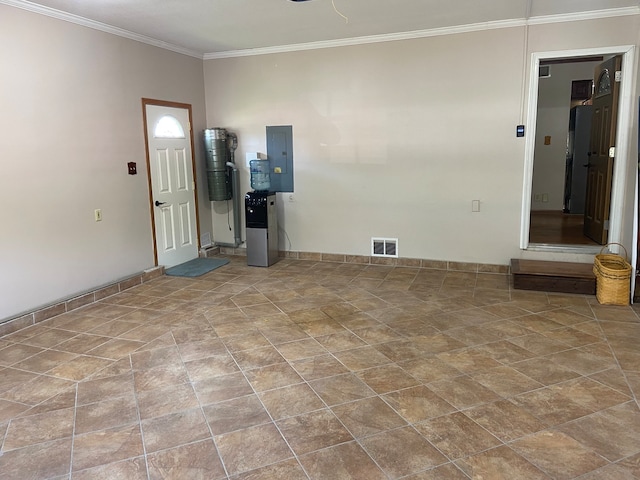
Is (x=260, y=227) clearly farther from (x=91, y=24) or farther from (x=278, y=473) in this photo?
(x=278, y=473)

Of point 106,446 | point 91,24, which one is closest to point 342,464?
point 106,446

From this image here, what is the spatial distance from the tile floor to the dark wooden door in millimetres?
1434

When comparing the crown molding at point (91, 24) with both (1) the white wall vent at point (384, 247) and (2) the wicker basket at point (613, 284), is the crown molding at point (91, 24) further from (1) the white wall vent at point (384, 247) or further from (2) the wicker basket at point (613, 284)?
(2) the wicker basket at point (613, 284)

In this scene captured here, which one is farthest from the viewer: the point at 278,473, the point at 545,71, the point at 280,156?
the point at 545,71

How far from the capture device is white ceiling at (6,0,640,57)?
3980 millimetres

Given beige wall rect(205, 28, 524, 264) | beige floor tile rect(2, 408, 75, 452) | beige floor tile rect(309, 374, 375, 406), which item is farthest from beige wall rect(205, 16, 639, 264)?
beige floor tile rect(2, 408, 75, 452)

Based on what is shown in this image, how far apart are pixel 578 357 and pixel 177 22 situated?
15.3 feet

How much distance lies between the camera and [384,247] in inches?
227

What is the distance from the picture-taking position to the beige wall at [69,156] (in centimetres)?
379

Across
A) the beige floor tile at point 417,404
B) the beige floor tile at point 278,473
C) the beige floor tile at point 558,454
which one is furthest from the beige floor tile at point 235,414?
the beige floor tile at point 558,454

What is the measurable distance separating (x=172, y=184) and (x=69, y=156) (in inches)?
59.2

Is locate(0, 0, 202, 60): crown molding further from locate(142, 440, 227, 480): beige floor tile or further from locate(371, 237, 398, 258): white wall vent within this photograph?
locate(142, 440, 227, 480): beige floor tile

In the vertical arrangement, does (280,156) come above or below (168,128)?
below

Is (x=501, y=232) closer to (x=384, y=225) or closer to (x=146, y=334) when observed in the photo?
(x=384, y=225)
